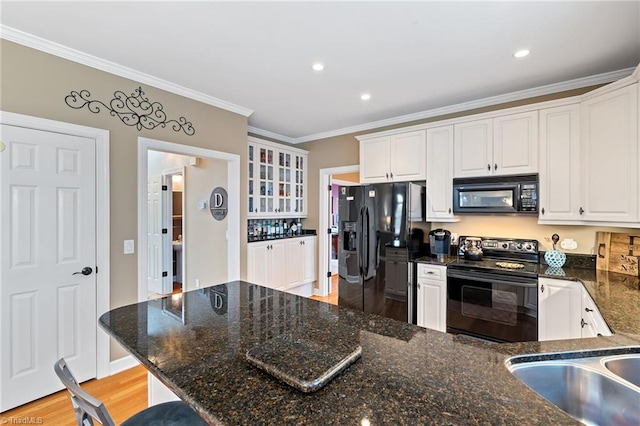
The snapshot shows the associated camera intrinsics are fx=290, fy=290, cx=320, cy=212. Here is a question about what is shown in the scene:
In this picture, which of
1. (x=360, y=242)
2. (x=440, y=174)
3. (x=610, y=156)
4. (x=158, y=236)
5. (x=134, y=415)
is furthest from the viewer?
(x=158, y=236)

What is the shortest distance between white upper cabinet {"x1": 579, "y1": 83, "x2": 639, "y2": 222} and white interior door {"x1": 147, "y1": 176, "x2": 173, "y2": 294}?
5540 millimetres

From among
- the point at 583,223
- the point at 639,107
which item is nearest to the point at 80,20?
the point at 639,107

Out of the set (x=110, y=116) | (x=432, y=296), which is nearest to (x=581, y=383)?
(x=432, y=296)

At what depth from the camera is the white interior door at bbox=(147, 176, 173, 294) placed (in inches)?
196

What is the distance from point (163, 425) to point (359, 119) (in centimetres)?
383

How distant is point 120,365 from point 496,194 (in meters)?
3.96

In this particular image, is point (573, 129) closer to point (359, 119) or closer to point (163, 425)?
point (359, 119)

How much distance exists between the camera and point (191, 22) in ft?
6.48

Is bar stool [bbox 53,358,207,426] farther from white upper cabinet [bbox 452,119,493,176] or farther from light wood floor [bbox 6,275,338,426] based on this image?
white upper cabinet [bbox 452,119,493,176]

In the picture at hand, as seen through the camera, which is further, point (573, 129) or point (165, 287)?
point (165, 287)

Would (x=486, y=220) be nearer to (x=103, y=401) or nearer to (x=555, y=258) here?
(x=555, y=258)

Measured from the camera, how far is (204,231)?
417 centimetres

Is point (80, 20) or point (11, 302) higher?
point (80, 20)

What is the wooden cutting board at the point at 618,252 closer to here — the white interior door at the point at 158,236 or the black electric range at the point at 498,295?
the black electric range at the point at 498,295
